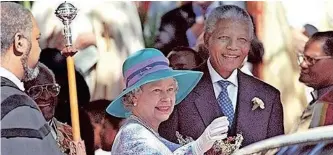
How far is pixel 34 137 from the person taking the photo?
281 cm

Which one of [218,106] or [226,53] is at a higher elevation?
[226,53]

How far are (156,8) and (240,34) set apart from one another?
38 cm

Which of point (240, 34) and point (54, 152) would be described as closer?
point (54, 152)

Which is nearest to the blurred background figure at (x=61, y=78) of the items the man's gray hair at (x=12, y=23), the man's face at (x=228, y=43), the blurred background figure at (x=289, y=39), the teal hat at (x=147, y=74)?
the teal hat at (x=147, y=74)

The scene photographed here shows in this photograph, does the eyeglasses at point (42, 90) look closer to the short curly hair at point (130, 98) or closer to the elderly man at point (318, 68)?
the short curly hair at point (130, 98)

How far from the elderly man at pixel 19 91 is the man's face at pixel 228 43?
2.71ft

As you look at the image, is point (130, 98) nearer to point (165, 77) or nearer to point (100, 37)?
point (165, 77)

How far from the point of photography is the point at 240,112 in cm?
349

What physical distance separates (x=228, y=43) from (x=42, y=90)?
0.82 m

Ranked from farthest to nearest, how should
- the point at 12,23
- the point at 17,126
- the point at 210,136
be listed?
1. the point at 210,136
2. the point at 12,23
3. the point at 17,126

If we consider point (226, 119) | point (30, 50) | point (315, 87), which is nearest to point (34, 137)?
point (30, 50)

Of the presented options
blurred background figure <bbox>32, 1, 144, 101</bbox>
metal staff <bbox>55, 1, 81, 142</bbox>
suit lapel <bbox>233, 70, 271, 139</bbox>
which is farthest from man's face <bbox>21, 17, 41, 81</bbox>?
suit lapel <bbox>233, 70, 271, 139</bbox>

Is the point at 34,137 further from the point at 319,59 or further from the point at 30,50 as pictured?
the point at 319,59

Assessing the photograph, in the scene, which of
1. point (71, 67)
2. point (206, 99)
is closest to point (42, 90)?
point (71, 67)
